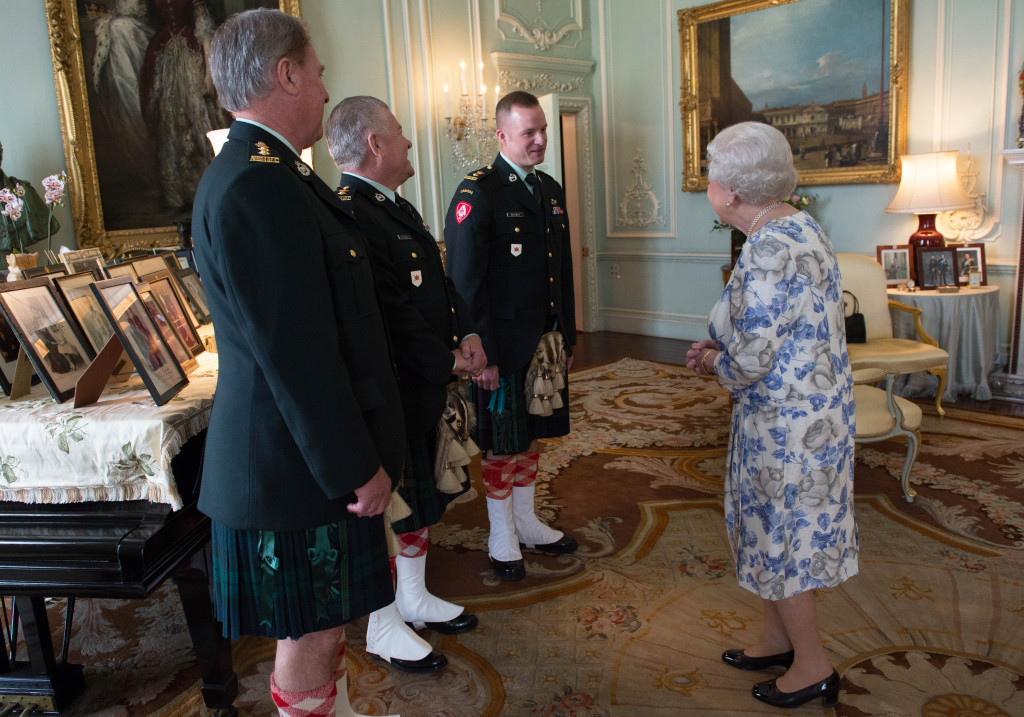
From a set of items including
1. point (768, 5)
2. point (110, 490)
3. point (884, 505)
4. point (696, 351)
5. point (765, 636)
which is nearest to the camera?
point (110, 490)

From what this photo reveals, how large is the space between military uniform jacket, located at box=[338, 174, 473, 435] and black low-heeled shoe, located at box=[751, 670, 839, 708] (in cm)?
115

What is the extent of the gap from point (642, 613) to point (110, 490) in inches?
64.5

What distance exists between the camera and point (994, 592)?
242cm

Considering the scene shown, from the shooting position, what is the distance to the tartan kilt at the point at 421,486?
6.59 feet

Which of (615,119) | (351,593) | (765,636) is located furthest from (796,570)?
(615,119)

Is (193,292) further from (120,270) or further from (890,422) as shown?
(890,422)

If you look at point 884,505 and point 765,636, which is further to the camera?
point 884,505

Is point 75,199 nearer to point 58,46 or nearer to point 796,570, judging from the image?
point 58,46

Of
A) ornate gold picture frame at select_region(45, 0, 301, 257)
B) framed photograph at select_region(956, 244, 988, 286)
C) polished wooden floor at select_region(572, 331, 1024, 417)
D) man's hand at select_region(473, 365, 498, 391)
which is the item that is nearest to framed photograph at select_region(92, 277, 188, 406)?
man's hand at select_region(473, 365, 498, 391)

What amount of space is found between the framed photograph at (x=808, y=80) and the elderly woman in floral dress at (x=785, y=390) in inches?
176

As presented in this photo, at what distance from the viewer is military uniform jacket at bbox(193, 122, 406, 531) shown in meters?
1.19

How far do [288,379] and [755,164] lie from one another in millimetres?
1176

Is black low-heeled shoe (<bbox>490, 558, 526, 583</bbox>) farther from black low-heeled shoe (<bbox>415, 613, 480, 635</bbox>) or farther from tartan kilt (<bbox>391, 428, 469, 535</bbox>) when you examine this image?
tartan kilt (<bbox>391, 428, 469, 535</bbox>)

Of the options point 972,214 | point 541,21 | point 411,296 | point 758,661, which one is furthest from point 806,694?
point 541,21
